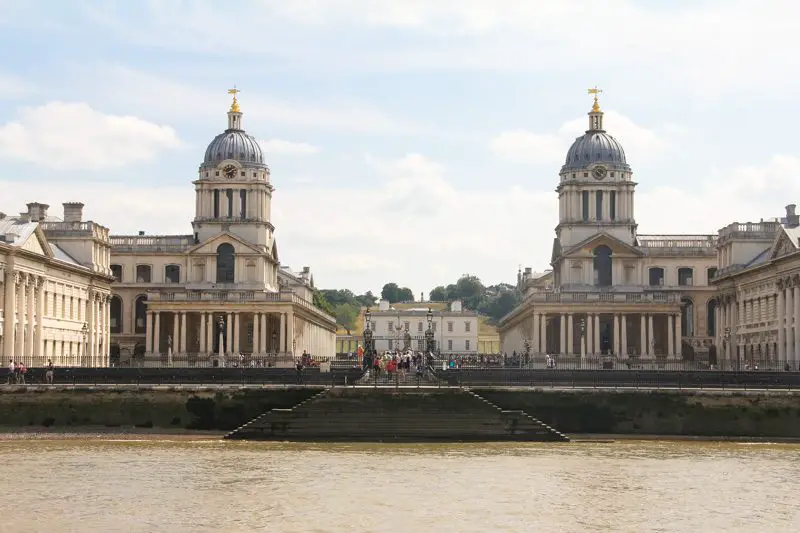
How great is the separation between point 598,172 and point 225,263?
3267 centimetres

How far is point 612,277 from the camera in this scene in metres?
120

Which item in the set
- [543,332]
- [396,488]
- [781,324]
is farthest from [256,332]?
[396,488]

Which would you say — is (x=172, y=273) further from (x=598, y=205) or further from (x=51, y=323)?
(x=598, y=205)

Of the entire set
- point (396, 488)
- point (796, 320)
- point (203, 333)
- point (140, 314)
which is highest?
point (140, 314)

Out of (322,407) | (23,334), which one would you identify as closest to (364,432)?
(322,407)

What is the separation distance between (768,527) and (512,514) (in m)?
6.78

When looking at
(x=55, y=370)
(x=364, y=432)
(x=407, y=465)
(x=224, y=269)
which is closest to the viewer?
(x=407, y=465)

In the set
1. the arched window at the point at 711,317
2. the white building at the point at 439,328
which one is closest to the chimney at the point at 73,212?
the arched window at the point at 711,317

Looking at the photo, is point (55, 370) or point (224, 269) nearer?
point (55, 370)

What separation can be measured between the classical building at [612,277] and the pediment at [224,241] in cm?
2375

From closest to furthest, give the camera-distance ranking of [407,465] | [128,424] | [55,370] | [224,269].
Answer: [407,465] < [128,424] < [55,370] < [224,269]

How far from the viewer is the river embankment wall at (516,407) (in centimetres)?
6334

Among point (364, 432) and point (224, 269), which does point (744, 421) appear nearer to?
point (364, 432)

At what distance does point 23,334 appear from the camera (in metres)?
86.4
